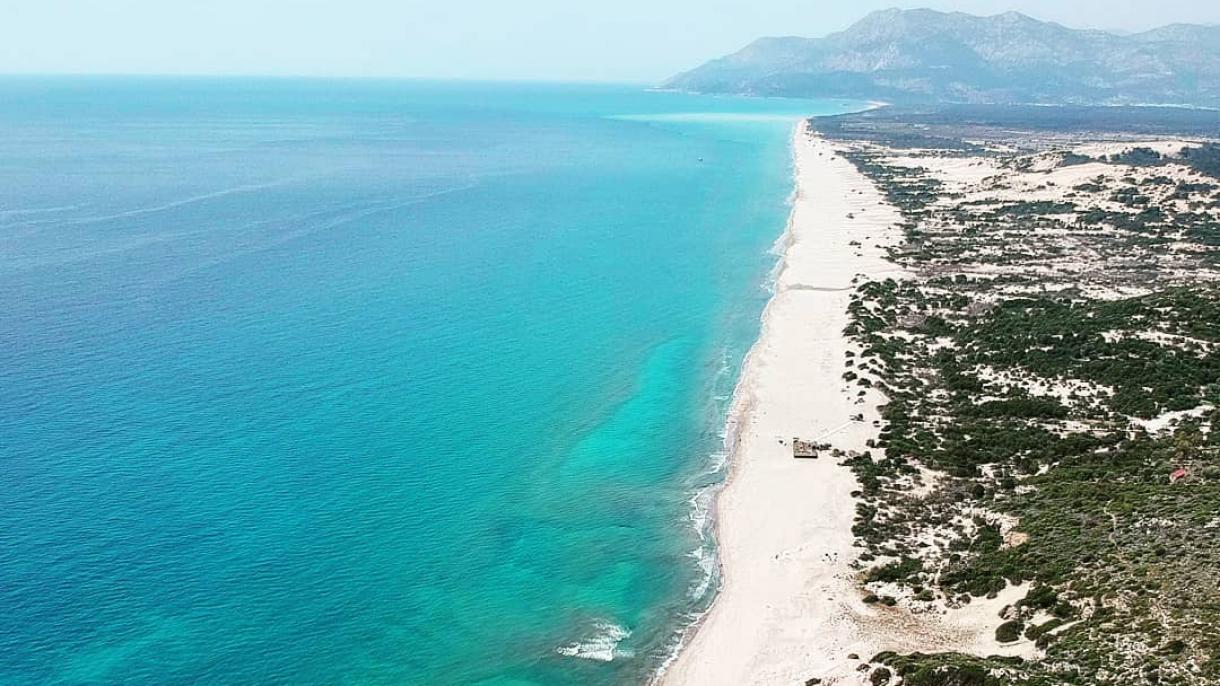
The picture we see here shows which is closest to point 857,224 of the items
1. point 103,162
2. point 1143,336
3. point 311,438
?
point 1143,336

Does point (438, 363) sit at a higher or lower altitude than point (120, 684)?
higher

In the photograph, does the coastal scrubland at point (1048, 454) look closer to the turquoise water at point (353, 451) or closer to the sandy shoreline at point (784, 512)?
the sandy shoreline at point (784, 512)

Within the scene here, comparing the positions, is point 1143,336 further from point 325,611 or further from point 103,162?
point 103,162

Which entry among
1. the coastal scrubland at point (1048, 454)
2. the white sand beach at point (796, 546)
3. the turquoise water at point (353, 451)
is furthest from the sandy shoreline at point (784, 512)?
the turquoise water at point (353, 451)

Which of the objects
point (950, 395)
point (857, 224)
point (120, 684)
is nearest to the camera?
point (120, 684)

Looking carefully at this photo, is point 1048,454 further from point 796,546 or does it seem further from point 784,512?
point 796,546

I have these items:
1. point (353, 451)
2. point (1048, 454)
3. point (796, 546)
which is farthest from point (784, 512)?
point (353, 451)
